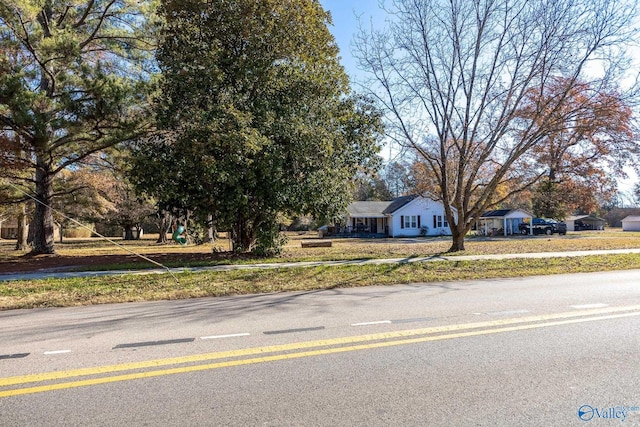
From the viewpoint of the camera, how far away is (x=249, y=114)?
14.8m

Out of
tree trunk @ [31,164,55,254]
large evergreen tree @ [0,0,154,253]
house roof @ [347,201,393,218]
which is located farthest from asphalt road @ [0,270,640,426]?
house roof @ [347,201,393,218]

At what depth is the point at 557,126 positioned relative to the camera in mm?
17266

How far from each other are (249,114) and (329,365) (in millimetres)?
11714

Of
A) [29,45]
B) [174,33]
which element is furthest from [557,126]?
[29,45]

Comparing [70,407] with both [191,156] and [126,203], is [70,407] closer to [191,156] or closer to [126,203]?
[191,156]

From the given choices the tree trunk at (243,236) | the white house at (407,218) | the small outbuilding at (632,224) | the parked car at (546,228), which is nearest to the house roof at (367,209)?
the white house at (407,218)

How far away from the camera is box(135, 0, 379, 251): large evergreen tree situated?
14961 millimetres

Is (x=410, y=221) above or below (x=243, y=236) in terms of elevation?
above

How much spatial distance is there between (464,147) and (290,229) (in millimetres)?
46541

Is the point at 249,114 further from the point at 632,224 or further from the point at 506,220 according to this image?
the point at 632,224

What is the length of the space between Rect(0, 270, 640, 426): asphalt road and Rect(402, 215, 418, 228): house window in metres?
35.3

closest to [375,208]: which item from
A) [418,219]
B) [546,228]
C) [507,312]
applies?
[418,219]

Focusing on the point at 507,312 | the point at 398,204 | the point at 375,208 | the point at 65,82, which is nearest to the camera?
the point at 507,312

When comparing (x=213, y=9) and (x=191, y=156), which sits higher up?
(x=213, y=9)
